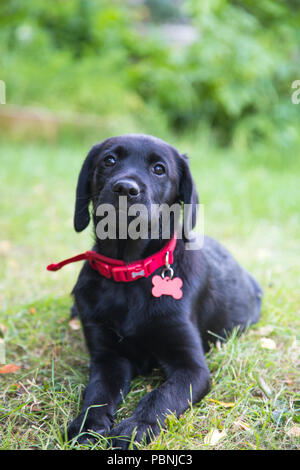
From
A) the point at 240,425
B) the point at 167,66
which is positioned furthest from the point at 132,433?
the point at 167,66

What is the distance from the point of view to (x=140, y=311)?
81.4 inches

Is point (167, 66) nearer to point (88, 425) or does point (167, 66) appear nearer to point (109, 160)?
point (109, 160)

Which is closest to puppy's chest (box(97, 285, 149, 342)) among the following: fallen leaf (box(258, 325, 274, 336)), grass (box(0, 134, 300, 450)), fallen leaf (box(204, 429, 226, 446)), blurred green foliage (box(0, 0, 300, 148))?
grass (box(0, 134, 300, 450))

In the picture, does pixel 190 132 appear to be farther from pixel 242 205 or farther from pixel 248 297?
pixel 248 297

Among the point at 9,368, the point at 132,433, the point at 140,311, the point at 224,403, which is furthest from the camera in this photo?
the point at 9,368

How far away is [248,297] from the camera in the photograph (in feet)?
8.93

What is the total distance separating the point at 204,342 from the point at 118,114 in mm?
6361

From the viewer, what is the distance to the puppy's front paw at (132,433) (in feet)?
5.33

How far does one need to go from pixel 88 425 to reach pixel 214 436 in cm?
47

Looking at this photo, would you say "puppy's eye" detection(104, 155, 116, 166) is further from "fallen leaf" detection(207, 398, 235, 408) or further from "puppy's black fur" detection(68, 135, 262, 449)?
"fallen leaf" detection(207, 398, 235, 408)

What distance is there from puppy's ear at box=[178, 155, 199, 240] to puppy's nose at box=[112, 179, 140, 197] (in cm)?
39

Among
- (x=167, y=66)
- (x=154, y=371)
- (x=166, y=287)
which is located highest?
(x=167, y=66)

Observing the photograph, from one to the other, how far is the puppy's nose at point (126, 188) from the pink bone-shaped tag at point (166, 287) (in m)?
0.41
